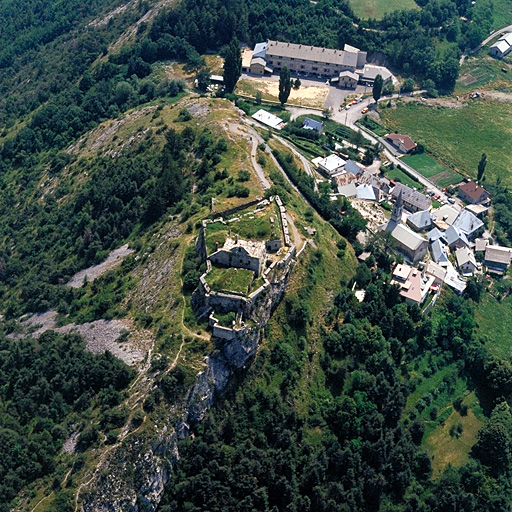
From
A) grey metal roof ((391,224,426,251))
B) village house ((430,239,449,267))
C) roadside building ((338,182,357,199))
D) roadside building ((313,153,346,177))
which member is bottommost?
village house ((430,239,449,267))

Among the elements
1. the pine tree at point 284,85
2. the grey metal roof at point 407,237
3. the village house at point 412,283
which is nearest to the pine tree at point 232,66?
the pine tree at point 284,85

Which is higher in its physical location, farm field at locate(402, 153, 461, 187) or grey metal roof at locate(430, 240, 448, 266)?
grey metal roof at locate(430, 240, 448, 266)

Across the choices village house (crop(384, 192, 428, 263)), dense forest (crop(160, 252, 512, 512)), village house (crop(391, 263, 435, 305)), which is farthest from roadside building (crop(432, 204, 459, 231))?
dense forest (crop(160, 252, 512, 512))

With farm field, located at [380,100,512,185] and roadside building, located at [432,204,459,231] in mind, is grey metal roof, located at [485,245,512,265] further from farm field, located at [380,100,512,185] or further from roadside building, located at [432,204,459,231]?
farm field, located at [380,100,512,185]

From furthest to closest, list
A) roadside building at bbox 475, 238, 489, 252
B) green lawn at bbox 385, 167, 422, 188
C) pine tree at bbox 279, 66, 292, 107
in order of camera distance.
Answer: pine tree at bbox 279, 66, 292, 107
green lawn at bbox 385, 167, 422, 188
roadside building at bbox 475, 238, 489, 252

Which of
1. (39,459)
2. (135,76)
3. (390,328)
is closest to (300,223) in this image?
(390,328)

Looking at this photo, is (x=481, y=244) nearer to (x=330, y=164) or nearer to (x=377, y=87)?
(x=330, y=164)
